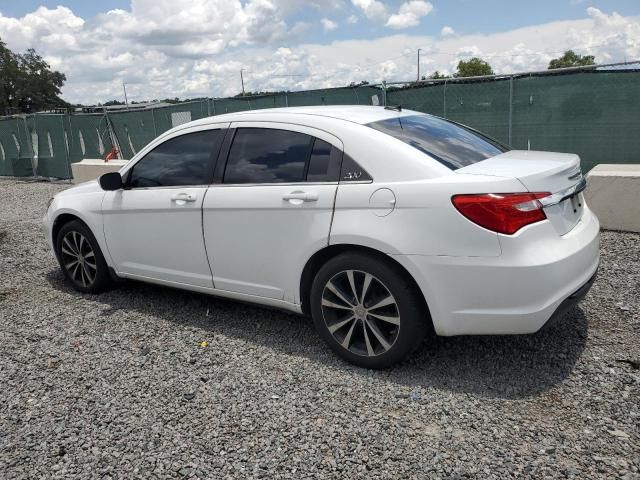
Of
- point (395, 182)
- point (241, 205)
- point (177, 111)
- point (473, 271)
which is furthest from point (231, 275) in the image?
point (177, 111)

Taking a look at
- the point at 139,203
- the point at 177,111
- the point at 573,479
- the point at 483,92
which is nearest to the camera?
the point at 573,479

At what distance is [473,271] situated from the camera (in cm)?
291

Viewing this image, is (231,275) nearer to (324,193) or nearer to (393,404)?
(324,193)

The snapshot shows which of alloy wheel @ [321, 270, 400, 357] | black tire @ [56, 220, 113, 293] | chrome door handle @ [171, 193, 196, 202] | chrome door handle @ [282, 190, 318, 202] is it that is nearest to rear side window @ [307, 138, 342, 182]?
chrome door handle @ [282, 190, 318, 202]

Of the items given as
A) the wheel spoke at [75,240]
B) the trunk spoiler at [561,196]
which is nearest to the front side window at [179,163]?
the wheel spoke at [75,240]

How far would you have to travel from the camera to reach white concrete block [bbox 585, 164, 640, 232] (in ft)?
20.2

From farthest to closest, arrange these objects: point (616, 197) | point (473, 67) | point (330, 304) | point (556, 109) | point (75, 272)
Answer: point (473, 67)
point (556, 109)
point (616, 197)
point (75, 272)
point (330, 304)

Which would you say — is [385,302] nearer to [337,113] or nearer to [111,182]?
[337,113]

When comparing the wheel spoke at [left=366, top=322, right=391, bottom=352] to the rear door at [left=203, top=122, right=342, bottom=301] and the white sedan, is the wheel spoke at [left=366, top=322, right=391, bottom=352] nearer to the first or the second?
the white sedan

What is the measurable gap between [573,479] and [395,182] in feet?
5.67

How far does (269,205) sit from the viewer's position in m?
3.60

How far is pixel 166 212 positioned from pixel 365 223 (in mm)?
1803

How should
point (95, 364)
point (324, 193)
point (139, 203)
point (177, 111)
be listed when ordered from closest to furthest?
point (324, 193) < point (95, 364) < point (139, 203) < point (177, 111)

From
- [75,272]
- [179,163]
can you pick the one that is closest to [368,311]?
[179,163]
